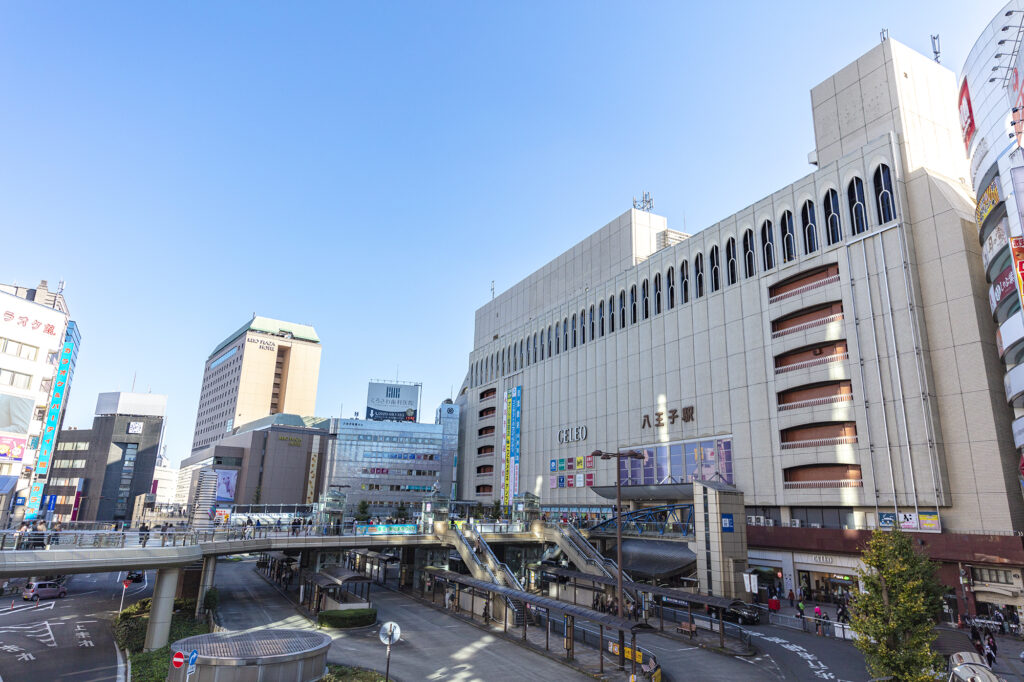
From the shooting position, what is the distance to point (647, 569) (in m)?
45.0

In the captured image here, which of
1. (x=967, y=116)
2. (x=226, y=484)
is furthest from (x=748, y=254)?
(x=226, y=484)

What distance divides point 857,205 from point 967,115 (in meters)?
9.32

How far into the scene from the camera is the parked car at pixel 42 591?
4622cm

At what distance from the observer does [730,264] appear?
57.0 metres

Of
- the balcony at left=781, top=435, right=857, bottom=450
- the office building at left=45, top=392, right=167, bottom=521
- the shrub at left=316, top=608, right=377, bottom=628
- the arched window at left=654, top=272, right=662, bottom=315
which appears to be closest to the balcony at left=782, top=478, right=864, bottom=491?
the balcony at left=781, top=435, right=857, bottom=450

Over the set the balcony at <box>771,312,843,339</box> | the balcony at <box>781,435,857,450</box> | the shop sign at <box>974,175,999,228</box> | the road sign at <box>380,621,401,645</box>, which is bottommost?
the road sign at <box>380,621,401,645</box>

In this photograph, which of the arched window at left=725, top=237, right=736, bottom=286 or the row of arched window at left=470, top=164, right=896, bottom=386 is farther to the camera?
the arched window at left=725, top=237, right=736, bottom=286

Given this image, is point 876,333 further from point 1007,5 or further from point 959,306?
→ point 1007,5

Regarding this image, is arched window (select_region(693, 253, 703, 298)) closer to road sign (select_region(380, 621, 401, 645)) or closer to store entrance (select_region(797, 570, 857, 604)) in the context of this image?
store entrance (select_region(797, 570, 857, 604))

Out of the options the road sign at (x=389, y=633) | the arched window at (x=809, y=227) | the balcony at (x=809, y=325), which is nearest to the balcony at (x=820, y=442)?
the balcony at (x=809, y=325)

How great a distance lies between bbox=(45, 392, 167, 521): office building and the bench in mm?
128521

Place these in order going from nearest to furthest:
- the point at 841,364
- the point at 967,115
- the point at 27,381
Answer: the point at 967,115 → the point at 841,364 → the point at 27,381

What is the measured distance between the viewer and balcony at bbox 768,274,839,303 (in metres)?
48.0

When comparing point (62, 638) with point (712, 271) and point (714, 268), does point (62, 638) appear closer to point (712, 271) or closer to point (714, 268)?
point (712, 271)
